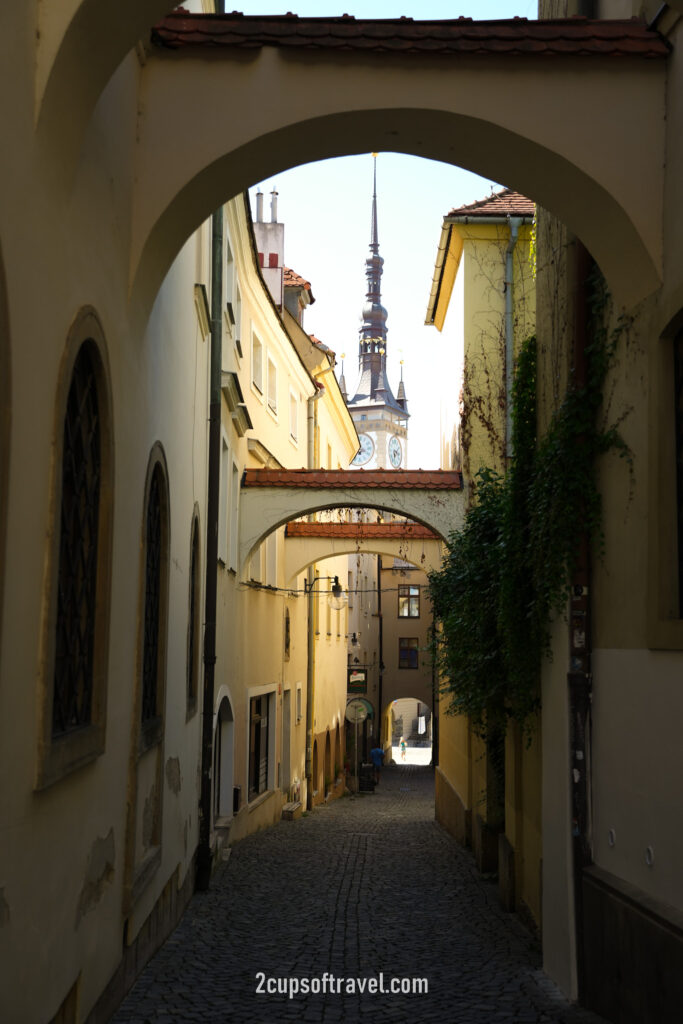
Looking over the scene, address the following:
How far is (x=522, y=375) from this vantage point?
9383mm

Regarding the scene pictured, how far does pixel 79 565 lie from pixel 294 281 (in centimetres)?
2085

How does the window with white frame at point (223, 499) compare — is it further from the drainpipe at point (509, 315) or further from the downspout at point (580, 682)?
the downspout at point (580, 682)

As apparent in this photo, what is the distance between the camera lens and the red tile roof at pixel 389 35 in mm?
6535

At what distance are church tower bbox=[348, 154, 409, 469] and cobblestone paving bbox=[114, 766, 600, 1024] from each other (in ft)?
241

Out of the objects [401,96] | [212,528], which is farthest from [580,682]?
[212,528]

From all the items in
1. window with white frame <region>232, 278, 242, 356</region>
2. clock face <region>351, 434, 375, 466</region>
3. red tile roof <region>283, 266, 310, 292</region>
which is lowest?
window with white frame <region>232, 278, 242, 356</region>

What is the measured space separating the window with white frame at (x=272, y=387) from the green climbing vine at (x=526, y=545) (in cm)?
845

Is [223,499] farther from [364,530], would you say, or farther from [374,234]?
[374,234]

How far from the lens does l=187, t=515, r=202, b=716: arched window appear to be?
10883mm

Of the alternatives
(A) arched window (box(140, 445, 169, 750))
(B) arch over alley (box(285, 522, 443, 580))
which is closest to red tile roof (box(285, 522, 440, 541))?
(B) arch over alley (box(285, 522, 443, 580))

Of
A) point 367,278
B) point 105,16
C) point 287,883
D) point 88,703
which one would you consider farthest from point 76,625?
point 367,278

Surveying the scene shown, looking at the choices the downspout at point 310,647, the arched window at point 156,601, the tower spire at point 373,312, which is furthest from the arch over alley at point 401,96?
the tower spire at point 373,312

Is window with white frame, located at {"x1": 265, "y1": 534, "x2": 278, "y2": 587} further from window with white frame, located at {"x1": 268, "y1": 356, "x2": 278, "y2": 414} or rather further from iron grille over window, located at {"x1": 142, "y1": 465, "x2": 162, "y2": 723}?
iron grille over window, located at {"x1": 142, "y1": 465, "x2": 162, "y2": 723}

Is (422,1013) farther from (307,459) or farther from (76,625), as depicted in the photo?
(307,459)
